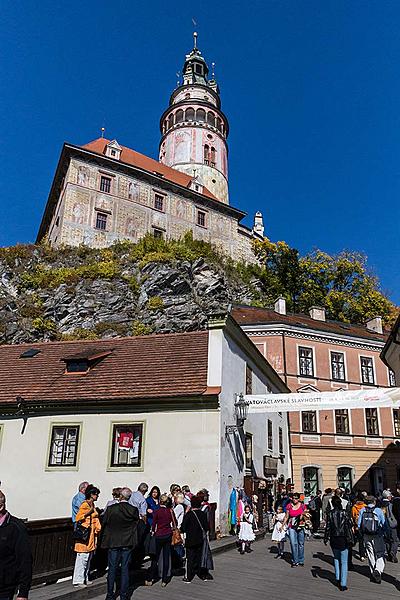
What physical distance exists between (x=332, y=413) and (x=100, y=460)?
21896mm

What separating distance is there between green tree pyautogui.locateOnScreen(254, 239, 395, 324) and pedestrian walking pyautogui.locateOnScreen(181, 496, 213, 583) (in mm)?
43445

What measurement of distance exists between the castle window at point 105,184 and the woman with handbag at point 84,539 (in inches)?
1829

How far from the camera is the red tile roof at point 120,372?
625 inches

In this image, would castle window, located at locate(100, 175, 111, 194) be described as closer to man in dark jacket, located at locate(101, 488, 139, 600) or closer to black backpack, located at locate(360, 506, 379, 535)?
black backpack, located at locate(360, 506, 379, 535)

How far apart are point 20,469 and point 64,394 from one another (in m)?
2.63

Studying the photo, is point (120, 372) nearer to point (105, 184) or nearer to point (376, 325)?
point (376, 325)

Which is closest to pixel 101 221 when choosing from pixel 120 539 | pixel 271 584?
pixel 271 584

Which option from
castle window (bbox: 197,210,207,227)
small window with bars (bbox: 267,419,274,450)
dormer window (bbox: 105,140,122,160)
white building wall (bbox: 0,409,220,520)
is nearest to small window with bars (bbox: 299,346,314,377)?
small window with bars (bbox: 267,419,274,450)

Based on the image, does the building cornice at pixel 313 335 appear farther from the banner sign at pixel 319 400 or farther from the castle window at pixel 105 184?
the castle window at pixel 105 184

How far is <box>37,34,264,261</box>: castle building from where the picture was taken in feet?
166

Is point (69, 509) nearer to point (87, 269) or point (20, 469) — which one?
point (20, 469)

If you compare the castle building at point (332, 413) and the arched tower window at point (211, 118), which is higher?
the arched tower window at point (211, 118)

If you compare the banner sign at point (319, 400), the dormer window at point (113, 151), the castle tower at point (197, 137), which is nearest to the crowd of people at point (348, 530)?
the banner sign at point (319, 400)

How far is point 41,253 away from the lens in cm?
4738
